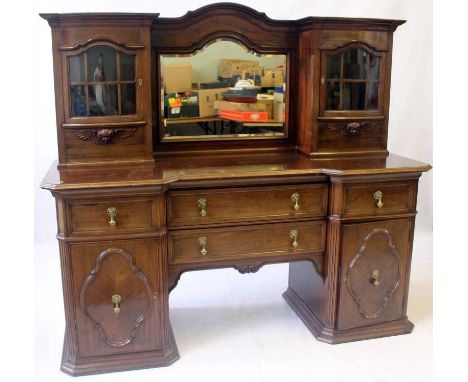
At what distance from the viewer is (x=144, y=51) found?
7.65 feet

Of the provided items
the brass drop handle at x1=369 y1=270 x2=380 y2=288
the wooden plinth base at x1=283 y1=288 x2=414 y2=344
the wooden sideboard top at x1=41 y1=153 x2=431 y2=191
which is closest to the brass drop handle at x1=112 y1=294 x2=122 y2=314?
the wooden sideboard top at x1=41 y1=153 x2=431 y2=191

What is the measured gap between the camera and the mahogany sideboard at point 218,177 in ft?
7.13

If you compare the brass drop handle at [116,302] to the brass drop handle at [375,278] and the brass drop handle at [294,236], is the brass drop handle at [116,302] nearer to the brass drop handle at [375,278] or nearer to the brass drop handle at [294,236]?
the brass drop handle at [294,236]

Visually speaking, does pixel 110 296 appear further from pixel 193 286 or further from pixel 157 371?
pixel 193 286

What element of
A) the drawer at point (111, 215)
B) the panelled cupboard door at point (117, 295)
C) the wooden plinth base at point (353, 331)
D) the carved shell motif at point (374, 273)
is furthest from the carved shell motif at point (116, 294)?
the carved shell motif at point (374, 273)

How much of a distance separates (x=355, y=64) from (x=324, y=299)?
3.79 ft

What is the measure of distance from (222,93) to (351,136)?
2.24 feet

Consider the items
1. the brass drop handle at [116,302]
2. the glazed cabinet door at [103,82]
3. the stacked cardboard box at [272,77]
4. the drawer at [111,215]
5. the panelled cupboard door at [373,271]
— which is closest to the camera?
the drawer at [111,215]

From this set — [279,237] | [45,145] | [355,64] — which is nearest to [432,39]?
[355,64]

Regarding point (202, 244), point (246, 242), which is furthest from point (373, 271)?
point (202, 244)

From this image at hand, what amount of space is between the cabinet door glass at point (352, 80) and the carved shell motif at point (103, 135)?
3.22 ft

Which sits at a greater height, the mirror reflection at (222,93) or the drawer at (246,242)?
the mirror reflection at (222,93)

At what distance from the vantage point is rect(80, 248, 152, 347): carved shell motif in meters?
2.16

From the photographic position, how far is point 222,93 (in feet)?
8.54
